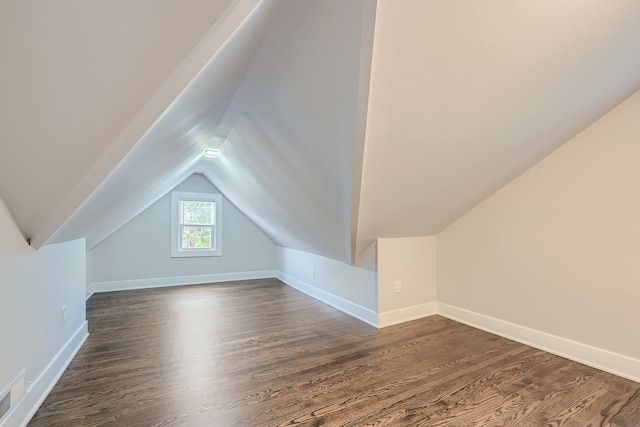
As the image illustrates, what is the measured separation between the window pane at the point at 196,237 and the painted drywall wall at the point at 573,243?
4407mm

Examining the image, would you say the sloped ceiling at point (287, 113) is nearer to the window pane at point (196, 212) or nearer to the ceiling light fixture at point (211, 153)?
the ceiling light fixture at point (211, 153)

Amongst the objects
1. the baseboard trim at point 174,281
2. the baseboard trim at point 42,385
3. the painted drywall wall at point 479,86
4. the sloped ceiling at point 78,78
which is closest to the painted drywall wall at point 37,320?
the baseboard trim at point 42,385

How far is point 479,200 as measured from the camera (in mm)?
3154

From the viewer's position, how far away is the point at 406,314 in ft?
11.3

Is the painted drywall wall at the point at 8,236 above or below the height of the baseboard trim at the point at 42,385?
above

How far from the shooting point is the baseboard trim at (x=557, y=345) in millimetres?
2213

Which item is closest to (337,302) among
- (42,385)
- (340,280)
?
(340,280)

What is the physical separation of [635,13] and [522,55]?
602 millimetres

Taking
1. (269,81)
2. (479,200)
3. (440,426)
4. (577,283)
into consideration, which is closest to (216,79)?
(269,81)

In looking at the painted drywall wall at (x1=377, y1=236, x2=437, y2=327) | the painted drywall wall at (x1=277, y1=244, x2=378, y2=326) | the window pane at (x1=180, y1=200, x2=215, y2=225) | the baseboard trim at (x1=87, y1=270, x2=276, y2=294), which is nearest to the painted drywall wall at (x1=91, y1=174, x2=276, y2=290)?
the baseboard trim at (x1=87, y1=270, x2=276, y2=294)

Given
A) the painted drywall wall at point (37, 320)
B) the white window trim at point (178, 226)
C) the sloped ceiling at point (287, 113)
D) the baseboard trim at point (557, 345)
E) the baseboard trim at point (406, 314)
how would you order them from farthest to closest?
the white window trim at point (178, 226) < the baseboard trim at point (406, 314) < the baseboard trim at point (557, 345) < the painted drywall wall at point (37, 320) < the sloped ceiling at point (287, 113)

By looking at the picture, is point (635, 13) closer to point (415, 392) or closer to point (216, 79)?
point (216, 79)

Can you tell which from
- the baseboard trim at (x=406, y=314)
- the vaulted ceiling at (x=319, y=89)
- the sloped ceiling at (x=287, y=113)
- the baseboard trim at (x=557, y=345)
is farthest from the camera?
the baseboard trim at (x=406, y=314)

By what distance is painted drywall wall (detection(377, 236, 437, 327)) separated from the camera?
3297 mm
